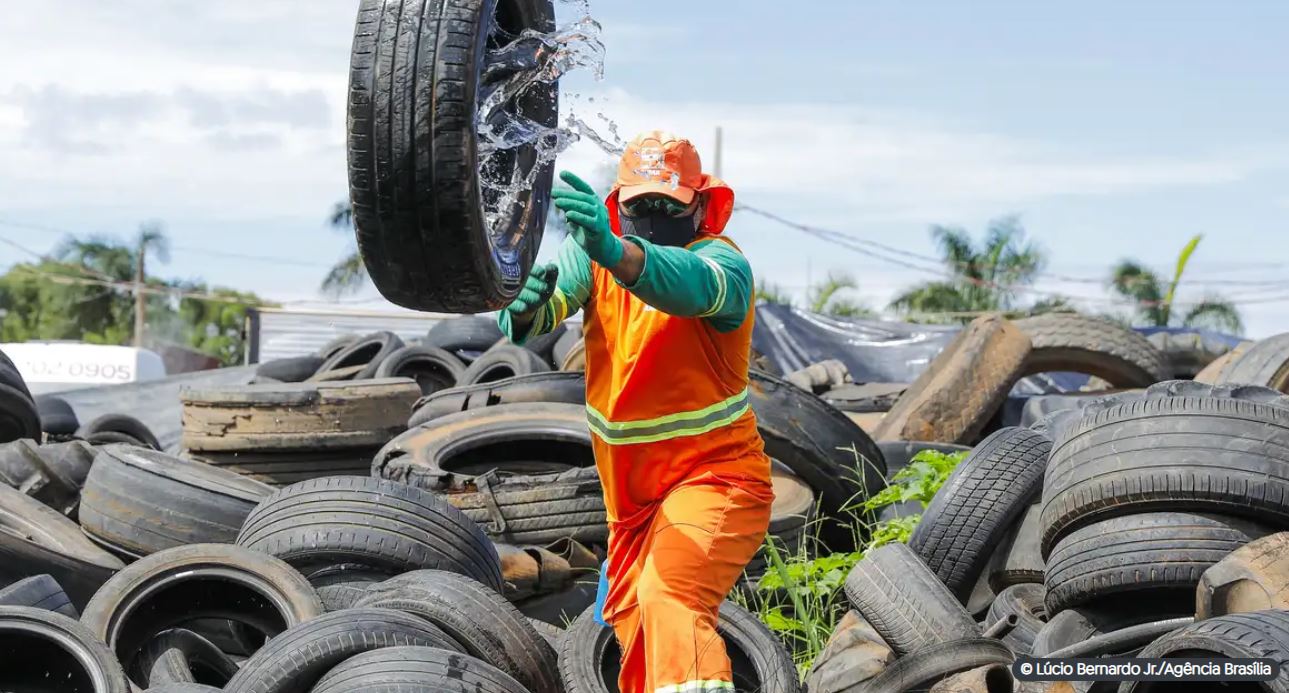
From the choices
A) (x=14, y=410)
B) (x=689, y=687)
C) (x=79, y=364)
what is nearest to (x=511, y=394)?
(x=14, y=410)

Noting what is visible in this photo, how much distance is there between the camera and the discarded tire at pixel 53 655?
4285 mm

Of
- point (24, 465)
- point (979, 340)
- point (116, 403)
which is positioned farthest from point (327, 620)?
point (116, 403)

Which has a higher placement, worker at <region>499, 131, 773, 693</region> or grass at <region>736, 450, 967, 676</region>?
worker at <region>499, 131, 773, 693</region>

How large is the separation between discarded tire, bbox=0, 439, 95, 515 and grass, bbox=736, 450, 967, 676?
136 inches

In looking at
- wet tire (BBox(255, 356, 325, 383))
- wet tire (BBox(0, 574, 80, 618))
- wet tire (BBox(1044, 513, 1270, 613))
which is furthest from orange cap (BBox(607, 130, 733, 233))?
wet tire (BBox(255, 356, 325, 383))

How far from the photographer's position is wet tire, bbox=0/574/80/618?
484 centimetres

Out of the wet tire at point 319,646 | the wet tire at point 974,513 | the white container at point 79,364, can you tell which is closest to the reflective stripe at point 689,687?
the wet tire at point 319,646

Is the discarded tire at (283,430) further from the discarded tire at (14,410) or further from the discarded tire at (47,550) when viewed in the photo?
the discarded tire at (47,550)

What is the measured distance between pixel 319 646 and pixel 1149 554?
261 centimetres

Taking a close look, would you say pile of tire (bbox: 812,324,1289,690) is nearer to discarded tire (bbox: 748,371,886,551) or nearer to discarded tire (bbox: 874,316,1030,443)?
discarded tire (bbox: 748,371,886,551)

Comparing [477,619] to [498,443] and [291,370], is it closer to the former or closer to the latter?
[498,443]

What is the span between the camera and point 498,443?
24.1 ft

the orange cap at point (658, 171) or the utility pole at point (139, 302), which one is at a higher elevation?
the orange cap at point (658, 171)

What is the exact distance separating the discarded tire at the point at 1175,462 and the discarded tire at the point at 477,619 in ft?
6.12
